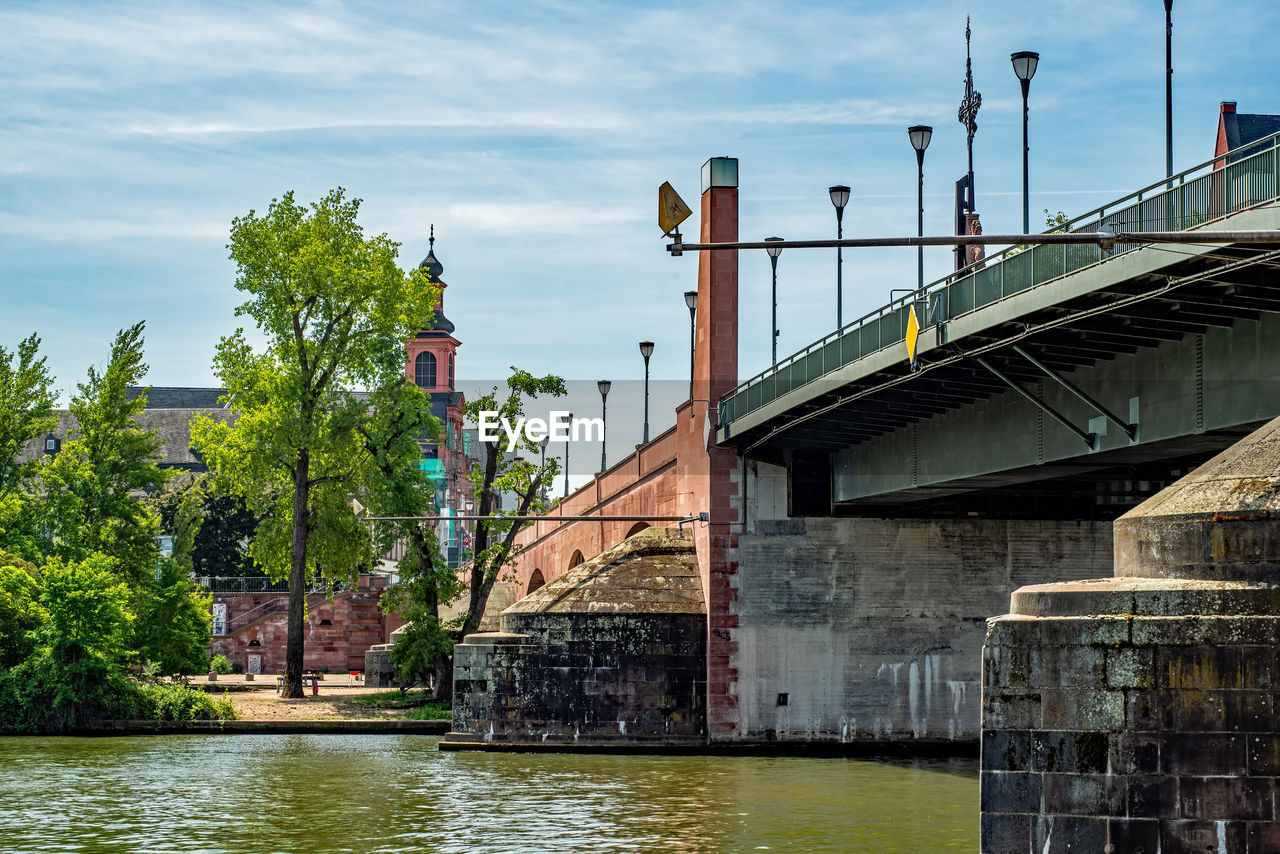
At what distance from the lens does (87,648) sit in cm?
4372

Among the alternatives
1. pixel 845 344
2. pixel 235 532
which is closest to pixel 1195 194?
pixel 845 344

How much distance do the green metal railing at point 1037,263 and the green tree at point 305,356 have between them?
18.3 meters

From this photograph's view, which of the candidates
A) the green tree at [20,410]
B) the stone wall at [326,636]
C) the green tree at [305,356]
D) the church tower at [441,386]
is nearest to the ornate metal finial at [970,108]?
the green tree at [305,356]

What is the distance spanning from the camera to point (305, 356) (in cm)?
5116

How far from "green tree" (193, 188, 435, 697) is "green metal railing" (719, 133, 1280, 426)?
1835 cm

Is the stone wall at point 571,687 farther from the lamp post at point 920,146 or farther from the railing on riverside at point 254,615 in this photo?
the railing on riverside at point 254,615

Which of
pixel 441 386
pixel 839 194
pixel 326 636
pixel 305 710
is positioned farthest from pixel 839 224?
pixel 441 386

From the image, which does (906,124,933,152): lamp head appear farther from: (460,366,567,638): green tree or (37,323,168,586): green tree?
(37,323,168,586): green tree

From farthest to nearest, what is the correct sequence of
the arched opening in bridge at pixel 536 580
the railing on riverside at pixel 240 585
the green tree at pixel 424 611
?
the railing on riverside at pixel 240 585, the arched opening in bridge at pixel 536 580, the green tree at pixel 424 611

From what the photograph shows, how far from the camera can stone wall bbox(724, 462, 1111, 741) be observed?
3775 cm

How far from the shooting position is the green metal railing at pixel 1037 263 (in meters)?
18.0

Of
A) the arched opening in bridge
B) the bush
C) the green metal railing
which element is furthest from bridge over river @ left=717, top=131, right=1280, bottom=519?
the arched opening in bridge

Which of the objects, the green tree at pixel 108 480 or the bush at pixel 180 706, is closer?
the bush at pixel 180 706

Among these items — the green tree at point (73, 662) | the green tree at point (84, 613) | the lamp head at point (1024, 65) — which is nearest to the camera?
the lamp head at point (1024, 65)
